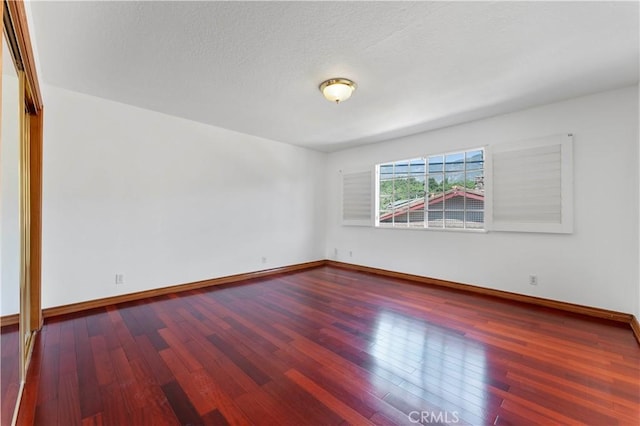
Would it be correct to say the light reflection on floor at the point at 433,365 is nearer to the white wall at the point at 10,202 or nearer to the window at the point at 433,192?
the window at the point at 433,192

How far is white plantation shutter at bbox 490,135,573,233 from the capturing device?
3197mm

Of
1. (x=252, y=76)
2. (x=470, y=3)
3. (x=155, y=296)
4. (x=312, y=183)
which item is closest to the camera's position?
(x=470, y=3)

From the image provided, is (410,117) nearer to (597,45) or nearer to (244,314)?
(597,45)

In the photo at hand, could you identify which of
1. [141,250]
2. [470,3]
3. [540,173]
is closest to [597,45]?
[470,3]

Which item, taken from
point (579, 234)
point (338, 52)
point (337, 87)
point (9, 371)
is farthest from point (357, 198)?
point (9, 371)

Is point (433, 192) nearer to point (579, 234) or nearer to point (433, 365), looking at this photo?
point (579, 234)

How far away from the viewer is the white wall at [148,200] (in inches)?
119

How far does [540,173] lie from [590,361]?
7.03 ft

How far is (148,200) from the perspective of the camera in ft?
11.9

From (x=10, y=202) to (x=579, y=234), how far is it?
5022 mm

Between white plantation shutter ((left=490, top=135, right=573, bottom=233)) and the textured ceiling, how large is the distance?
21.5 inches

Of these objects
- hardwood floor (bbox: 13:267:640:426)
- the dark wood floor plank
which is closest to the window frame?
hardwood floor (bbox: 13:267:640:426)

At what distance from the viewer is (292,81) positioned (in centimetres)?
276

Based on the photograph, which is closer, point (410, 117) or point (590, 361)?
point (590, 361)
